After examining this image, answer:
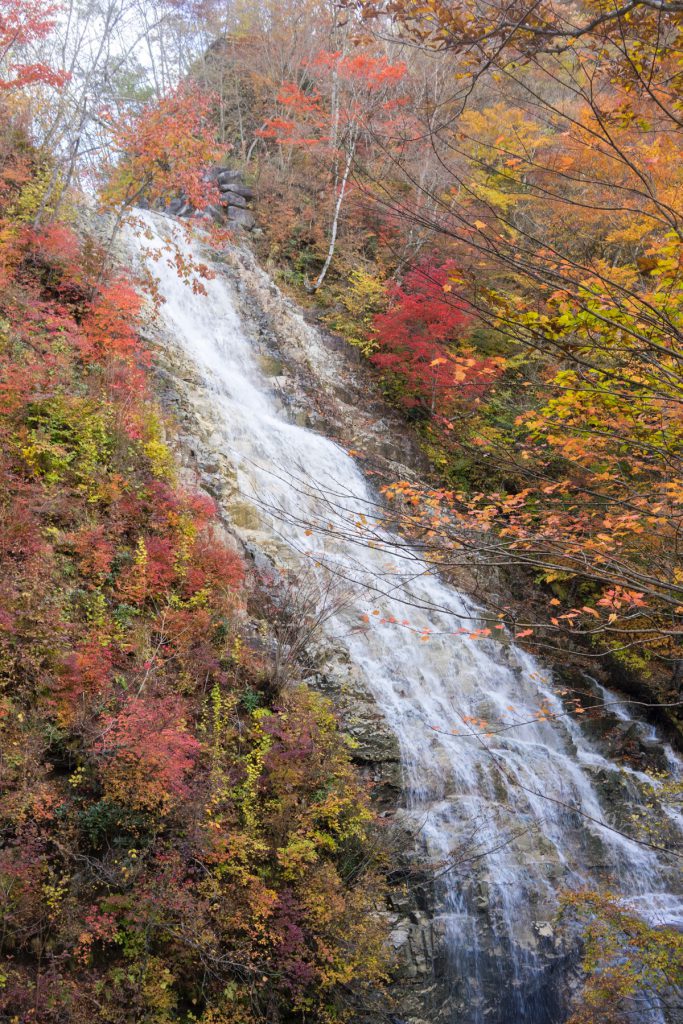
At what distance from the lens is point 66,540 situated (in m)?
7.14

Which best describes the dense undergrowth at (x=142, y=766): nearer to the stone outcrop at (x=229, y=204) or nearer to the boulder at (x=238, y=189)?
the stone outcrop at (x=229, y=204)

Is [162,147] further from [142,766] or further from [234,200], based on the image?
[234,200]

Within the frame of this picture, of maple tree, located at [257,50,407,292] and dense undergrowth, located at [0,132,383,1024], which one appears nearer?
dense undergrowth, located at [0,132,383,1024]

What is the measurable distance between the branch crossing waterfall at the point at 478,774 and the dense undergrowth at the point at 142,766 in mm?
1207

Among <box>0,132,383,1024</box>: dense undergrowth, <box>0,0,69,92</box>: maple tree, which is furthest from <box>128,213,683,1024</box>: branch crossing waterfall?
<box>0,0,69,92</box>: maple tree

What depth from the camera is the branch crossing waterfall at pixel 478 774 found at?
691 cm

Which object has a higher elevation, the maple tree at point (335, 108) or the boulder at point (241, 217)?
the maple tree at point (335, 108)

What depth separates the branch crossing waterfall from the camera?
22.7ft

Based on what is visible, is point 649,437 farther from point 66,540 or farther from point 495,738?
point 66,540

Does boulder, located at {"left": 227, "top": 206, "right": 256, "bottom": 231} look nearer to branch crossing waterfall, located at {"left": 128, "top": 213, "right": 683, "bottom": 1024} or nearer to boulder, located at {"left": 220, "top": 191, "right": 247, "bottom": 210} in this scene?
boulder, located at {"left": 220, "top": 191, "right": 247, "bottom": 210}

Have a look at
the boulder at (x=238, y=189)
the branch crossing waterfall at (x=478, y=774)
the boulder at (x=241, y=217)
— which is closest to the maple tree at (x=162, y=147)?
the branch crossing waterfall at (x=478, y=774)

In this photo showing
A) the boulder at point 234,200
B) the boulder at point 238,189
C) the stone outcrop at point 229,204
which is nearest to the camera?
the stone outcrop at point 229,204

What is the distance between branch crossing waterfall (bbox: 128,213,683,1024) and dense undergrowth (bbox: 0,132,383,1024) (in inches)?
47.5

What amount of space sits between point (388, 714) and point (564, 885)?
2811mm
